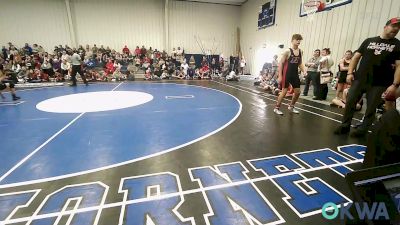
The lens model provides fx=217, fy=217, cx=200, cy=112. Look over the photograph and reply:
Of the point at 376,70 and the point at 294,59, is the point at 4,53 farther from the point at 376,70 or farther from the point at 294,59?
the point at 376,70

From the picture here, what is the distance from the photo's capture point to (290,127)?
14.4 feet

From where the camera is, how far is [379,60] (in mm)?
3357

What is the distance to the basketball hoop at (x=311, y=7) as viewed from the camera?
986 cm

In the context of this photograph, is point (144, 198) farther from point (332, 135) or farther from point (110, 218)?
point (332, 135)

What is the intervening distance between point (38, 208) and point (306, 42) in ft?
39.6

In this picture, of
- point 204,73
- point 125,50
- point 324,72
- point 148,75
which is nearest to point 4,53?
point 125,50

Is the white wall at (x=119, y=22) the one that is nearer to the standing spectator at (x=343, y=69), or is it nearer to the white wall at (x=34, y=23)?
the white wall at (x=34, y=23)

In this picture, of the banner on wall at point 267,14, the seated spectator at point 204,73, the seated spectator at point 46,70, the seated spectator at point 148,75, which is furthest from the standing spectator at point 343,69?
the seated spectator at point 46,70

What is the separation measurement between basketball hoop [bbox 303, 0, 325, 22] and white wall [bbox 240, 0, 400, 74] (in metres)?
0.23

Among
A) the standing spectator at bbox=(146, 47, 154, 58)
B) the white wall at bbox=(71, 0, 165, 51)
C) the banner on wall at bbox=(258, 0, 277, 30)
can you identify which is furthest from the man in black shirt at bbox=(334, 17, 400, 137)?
the white wall at bbox=(71, 0, 165, 51)

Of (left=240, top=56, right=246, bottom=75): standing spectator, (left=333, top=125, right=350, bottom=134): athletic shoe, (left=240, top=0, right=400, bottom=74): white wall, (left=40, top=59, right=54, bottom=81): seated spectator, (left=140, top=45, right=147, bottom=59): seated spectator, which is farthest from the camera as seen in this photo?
(left=240, top=56, right=246, bottom=75): standing spectator

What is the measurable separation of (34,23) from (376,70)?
19393 millimetres

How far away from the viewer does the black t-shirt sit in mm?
3281

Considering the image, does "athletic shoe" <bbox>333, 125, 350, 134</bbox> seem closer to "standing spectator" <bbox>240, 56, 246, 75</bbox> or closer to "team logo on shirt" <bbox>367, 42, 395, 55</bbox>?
"team logo on shirt" <bbox>367, 42, 395, 55</bbox>
